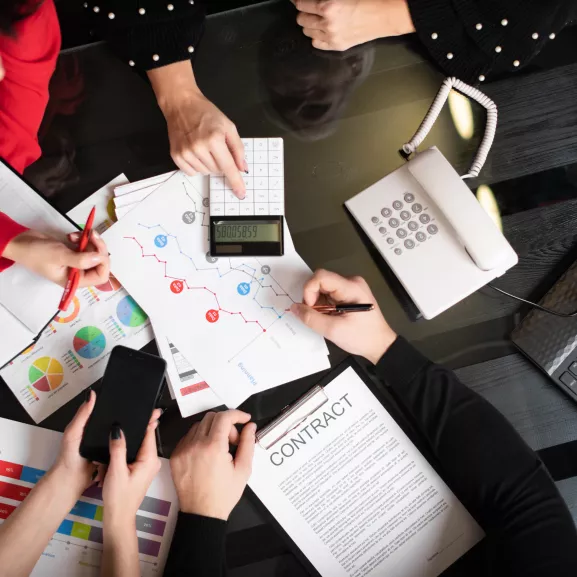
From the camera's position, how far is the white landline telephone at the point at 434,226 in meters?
0.86

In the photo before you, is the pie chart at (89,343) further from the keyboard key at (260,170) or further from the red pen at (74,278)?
the keyboard key at (260,170)

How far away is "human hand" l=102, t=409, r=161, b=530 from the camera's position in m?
0.82

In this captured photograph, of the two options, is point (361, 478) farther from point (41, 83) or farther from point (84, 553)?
point (41, 83)

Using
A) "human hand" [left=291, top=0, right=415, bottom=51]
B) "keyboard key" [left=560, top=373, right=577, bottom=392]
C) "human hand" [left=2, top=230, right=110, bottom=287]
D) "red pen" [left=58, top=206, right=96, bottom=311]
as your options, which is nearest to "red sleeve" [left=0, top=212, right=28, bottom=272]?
"human hand" [left=2, top=230, right=110, bottom=287]

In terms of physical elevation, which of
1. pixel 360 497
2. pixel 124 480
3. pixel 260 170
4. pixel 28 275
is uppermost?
pixel 260 170

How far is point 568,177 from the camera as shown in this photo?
0.96 metres

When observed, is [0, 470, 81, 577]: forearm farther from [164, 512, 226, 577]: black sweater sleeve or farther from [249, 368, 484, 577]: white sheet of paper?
[249, 368, 484, 577]: white sheet of paper

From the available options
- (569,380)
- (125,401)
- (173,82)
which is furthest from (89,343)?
(569,380)

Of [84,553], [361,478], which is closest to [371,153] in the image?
[361,478]

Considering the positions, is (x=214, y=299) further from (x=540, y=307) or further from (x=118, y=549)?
(x=540, y=307)

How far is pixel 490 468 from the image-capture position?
86 cm

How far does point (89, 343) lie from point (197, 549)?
38 cm

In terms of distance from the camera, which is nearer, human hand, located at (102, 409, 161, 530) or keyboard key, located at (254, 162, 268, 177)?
human hand, located at (102, 409, 161, 530)

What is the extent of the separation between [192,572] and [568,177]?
91cm
